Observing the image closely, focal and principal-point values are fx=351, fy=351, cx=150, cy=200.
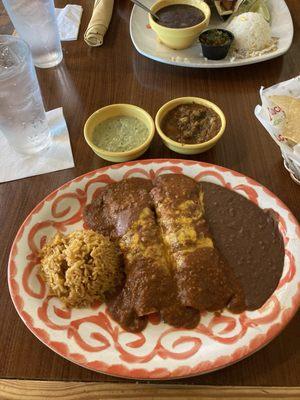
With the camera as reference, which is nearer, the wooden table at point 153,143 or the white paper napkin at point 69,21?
the wooden table at point 153,143

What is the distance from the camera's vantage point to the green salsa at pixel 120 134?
1.33 m

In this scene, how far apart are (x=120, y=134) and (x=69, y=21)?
100 cm

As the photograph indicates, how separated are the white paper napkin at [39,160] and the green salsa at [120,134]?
152mm

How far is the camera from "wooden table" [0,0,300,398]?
94cm

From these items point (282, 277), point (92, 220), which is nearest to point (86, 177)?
point (92, 220)

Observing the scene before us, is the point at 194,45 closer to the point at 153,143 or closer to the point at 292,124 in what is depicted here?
the point at 153,143

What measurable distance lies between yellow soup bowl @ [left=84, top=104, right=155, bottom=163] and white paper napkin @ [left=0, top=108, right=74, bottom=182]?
0.46 ft

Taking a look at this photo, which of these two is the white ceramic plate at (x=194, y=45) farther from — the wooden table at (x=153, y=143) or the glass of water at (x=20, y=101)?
the glass of water at (x=20, y=101)

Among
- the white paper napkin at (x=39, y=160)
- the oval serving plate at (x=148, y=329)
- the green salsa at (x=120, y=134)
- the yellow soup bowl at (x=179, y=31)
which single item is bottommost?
the oval serving plate at (x=148, y=329)

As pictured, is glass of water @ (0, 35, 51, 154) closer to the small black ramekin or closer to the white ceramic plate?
the white ceramic plate

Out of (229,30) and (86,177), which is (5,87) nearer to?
(86,177)

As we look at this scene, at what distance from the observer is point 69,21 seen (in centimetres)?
195

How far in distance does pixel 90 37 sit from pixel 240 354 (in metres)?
1.62

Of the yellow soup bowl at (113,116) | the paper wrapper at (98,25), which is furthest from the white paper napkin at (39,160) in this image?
the paper wrapper at (98,25)
